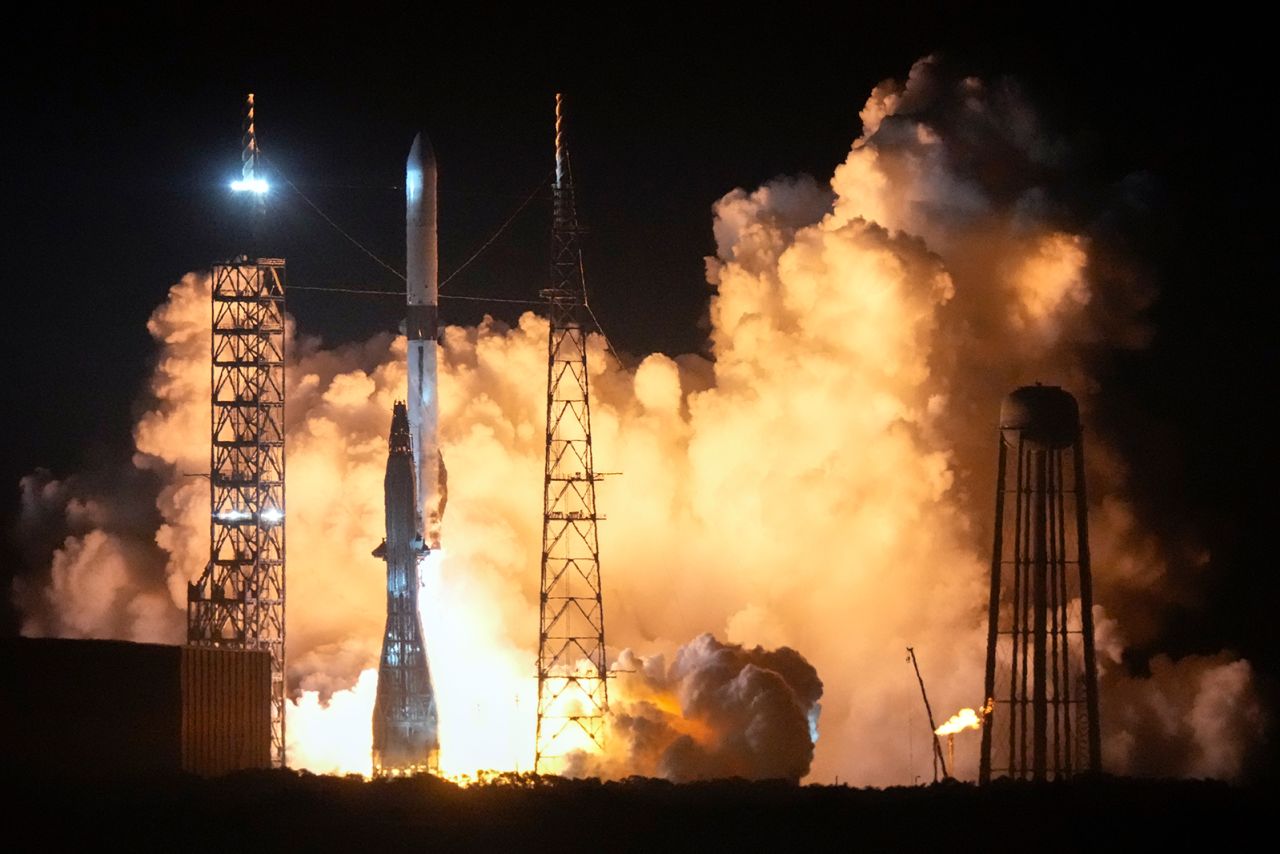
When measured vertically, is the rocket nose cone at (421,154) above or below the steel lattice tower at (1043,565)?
above

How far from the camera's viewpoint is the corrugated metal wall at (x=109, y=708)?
83875 millimetres

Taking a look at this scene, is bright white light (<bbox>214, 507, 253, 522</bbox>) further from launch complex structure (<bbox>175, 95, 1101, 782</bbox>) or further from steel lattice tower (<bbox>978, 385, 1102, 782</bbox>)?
steel lattice tower (<bbox>978, 385, 1102, 782</bbox>)

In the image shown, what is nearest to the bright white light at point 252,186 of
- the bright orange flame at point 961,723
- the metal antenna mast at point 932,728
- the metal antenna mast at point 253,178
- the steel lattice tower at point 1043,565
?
the metal antenna mast at point 253,178

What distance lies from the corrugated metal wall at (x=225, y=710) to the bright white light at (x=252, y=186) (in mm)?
14419

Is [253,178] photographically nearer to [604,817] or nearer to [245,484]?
[245,484]

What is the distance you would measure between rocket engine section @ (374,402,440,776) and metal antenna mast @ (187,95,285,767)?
4.36 metres

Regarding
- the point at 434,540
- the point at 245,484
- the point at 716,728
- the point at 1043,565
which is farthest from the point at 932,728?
the point at 245,484

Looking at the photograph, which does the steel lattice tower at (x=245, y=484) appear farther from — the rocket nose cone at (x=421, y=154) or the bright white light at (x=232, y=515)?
the rocket nose cone at (x=421, y=154)

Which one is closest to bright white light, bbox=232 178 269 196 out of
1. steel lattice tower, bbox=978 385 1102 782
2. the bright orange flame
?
steel lattice tower, bbox=978 385 1102 782

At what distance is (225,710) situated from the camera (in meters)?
91.1

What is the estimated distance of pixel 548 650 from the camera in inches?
4242

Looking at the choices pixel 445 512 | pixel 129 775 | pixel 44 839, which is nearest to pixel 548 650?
pixel 445 512

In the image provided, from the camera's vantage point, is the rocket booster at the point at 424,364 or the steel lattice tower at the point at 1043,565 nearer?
the steel lattice tower at the point at 1043,565

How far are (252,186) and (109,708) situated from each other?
21352 mm
